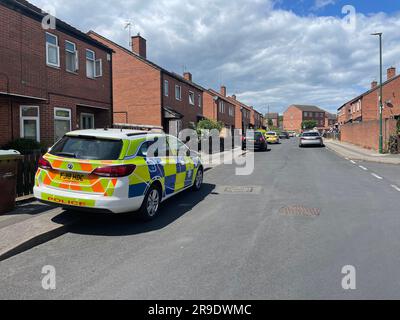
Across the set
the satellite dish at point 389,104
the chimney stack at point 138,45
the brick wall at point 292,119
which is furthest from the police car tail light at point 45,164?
the brick wall at point 292,119

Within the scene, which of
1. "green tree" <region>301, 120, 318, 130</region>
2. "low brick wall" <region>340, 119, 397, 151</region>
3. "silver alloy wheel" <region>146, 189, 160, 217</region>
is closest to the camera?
"silver alloy wheel" <region>146, 189, 160, 217</region>

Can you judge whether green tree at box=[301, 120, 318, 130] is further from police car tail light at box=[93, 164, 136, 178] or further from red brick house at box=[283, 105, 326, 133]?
police car tail light at box=[93, 164, 136, 178]

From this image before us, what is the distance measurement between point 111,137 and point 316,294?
13.0 ft

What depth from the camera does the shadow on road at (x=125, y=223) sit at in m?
5.64

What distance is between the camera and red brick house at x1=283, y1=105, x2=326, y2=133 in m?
130

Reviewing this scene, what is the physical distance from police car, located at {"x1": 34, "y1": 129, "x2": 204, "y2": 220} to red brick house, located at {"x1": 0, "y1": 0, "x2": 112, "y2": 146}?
6.14m

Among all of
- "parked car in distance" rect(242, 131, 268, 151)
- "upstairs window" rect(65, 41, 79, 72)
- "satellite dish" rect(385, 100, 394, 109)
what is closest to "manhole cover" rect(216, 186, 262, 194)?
"upstairs window" rect(65, 41, 79, 72)

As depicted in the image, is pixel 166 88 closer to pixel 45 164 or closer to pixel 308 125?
pixel 45 164

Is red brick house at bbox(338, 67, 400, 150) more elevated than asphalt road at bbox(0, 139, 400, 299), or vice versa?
red brick house at bbox(338, 67, 400, 150)

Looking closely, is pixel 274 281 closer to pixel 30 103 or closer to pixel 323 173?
pixel 323 173

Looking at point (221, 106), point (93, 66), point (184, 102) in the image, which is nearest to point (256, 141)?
point (184, 102)

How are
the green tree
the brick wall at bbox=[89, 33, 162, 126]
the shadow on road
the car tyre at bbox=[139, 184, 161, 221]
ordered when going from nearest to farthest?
the shadow on road, the car tyre at bbox=[139, 184, 161, 221], the brick wall at bbox=[89, 33, 162, 126], the green tree

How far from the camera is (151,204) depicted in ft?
20.5

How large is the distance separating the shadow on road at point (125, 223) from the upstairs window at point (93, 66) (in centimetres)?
1055
